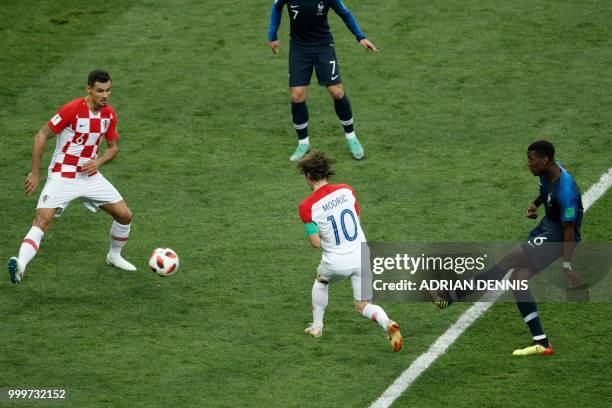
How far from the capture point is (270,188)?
14180mm

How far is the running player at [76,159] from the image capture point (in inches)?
454

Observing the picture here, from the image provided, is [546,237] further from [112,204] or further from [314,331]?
[112,204]

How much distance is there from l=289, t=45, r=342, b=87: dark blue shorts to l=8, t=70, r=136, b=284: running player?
3.47 metres

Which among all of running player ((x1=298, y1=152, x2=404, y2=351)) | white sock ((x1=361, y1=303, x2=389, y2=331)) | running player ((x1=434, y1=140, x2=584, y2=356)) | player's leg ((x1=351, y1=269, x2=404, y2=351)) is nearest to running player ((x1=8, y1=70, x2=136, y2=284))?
running player ((x1=298, y1=152, x2=404, y2=351))

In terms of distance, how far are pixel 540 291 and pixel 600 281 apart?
661mm

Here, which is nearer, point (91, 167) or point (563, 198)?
point (563, 198)

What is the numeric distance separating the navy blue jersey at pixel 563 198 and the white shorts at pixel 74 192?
14.4 feet

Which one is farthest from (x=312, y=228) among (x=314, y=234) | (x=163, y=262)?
(x=163, y=262)

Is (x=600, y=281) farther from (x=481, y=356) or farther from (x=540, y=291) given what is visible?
(x=481, y=356)

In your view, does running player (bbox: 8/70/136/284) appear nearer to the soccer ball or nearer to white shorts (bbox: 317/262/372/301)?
the soccer ball

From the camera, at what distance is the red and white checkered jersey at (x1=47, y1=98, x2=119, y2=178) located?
11.6 m

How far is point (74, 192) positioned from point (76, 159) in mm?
337

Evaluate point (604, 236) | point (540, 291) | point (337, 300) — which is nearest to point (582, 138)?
point (604, 236)

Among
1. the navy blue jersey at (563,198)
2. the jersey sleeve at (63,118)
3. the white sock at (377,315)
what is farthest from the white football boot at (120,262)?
the navy blue jersey at (563,198)
